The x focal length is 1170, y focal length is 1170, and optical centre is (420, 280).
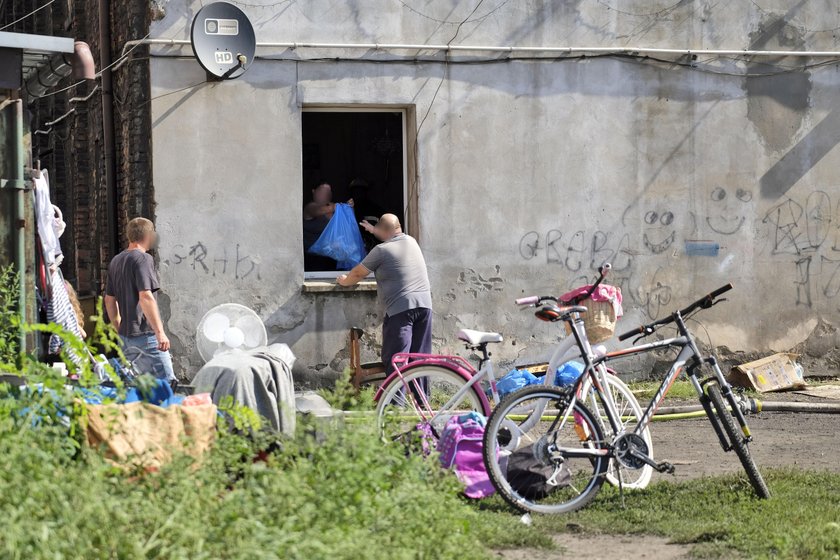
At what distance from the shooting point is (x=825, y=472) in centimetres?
766

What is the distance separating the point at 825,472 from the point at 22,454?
17.6 feet

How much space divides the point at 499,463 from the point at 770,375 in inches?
245

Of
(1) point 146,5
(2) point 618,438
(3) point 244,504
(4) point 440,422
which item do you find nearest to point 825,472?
(2) point 618,438

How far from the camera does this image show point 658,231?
1273cm

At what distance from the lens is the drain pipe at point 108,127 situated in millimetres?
12695

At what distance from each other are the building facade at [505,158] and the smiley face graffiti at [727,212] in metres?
0.02

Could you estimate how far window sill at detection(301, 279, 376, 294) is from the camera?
38.9 ft

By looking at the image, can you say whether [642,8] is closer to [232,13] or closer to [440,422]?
[232,13]

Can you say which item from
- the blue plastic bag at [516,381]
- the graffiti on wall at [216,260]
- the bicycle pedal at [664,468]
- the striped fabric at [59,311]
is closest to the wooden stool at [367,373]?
the blue plastic bag at [516,381]

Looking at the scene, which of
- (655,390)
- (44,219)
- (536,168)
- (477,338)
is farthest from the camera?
(536,168)

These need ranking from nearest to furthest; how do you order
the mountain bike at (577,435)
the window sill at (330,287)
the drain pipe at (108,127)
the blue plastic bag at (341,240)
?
the mountain bike at (577,435)
the window sill at (330,287)
the blue plastic bag at (341,240)
the drain pipe at (108,127)

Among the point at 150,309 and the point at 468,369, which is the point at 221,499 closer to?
the point at 468,369

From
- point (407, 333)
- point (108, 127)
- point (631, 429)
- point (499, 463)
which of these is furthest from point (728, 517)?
point (108, 127)

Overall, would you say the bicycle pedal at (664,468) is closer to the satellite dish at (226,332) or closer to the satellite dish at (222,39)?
the satellite dish at (226,332)
